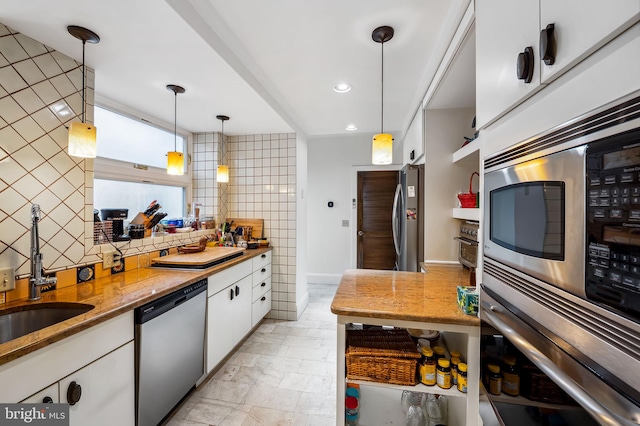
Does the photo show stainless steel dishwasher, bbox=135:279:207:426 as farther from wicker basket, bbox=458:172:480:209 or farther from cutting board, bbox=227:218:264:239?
wicker basket, bbox=458:172:480:209

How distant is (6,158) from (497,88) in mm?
2239

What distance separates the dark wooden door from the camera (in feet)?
14.9

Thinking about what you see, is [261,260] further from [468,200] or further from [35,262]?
[468,200]

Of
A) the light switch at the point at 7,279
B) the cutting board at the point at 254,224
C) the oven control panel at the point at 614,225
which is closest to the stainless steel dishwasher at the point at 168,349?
the light switch at the point at 7,279

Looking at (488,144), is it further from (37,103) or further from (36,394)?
(37,103)

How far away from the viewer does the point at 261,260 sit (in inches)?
119

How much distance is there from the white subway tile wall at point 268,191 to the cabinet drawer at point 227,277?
2.09 feet

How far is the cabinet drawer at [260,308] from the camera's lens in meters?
2.84

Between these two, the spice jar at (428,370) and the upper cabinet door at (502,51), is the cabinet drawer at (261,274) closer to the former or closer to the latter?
the spice jar at (428,370)

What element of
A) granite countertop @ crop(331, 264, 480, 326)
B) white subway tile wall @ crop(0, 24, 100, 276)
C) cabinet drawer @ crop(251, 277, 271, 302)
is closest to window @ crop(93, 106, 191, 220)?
white subway tile wall @ crop(0, 24, 100, 276)

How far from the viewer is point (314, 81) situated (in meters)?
2.25

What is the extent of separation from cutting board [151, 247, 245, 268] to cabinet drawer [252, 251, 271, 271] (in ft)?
→ 0.88

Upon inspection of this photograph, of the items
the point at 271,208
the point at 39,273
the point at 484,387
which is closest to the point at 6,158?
the point at 39,273

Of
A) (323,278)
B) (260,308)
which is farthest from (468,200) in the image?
(323,278)
